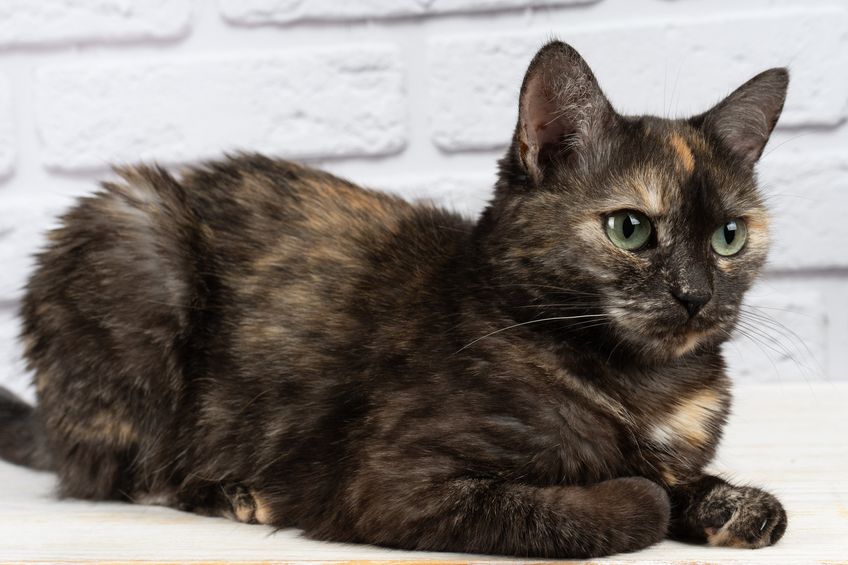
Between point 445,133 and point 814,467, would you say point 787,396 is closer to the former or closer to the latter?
point 814,467

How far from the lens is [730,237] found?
49.7 inches

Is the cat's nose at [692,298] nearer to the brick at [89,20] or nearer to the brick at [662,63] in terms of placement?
the brick at [662,63]

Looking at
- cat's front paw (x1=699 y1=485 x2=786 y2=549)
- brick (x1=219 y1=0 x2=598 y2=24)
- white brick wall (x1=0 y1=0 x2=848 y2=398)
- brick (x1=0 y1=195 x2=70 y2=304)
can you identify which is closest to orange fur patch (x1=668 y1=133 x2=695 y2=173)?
cat's front paw (x1=699 y1=485 x2=786 y2=549)

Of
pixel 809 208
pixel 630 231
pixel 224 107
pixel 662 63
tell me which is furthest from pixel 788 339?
pixel 224 107

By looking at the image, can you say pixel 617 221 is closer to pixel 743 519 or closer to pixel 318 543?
pixel 743 519

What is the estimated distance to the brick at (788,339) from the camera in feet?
6.60

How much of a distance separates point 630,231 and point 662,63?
0.84m

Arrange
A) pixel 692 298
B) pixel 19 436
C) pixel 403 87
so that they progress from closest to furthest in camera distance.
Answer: pixel 692 298 < pixel 19 436 < pixel 403 87

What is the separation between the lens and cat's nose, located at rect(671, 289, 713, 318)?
45.7 inches

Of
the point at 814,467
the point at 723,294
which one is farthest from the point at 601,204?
the point at 814,467

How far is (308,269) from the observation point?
4.83ft

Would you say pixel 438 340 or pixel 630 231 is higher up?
pixel 630 231

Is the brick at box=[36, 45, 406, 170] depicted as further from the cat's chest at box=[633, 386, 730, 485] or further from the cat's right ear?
the cat's chest at box=[633, 386, 730, 485]

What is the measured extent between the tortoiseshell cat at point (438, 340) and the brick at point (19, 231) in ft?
1.67
